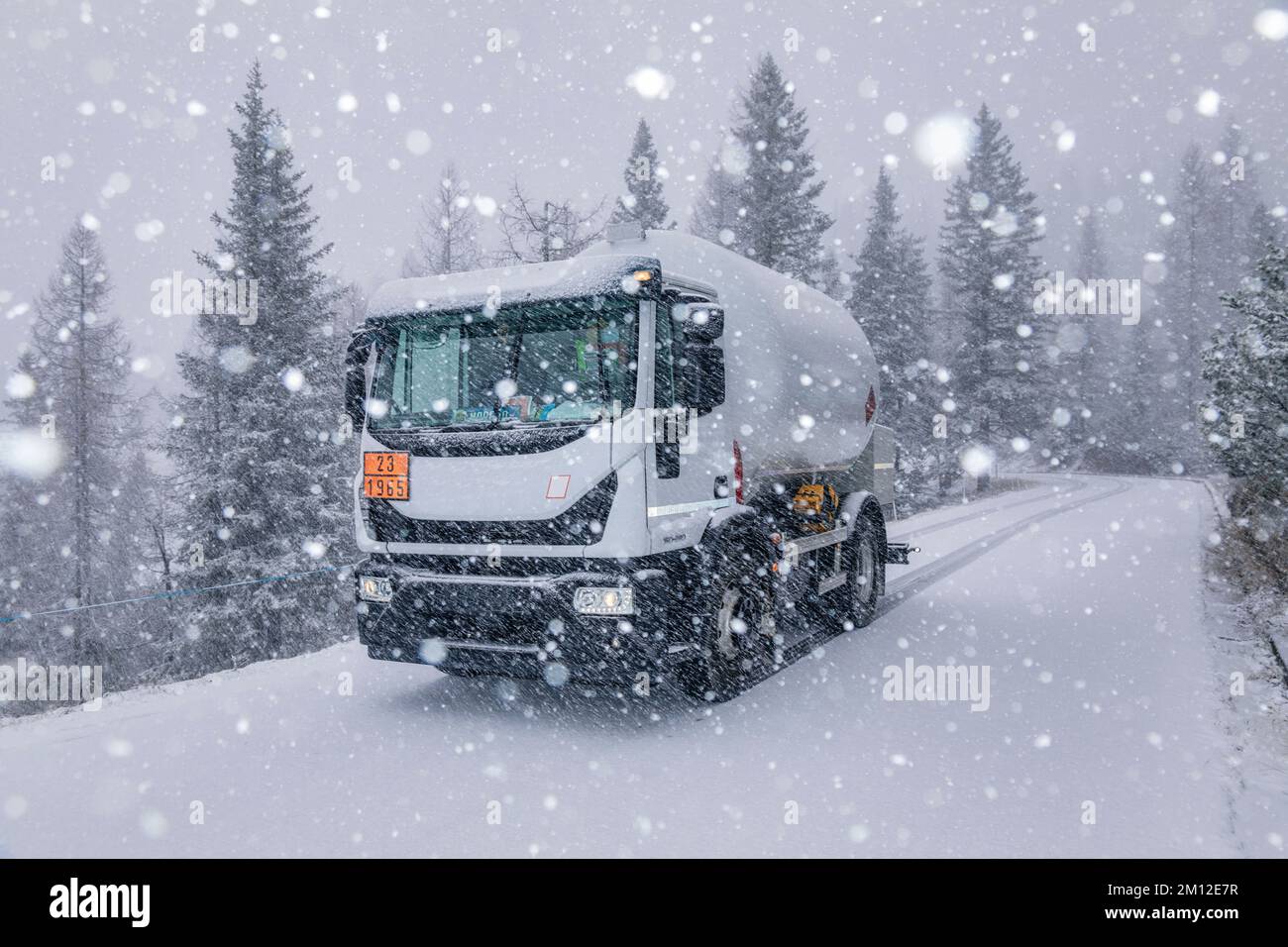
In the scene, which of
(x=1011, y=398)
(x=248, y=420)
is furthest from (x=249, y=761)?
(x=1011, y=398)

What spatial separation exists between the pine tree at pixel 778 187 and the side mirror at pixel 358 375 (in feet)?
72.6

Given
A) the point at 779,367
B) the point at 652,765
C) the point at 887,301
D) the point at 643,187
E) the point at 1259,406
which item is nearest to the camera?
the point at 652,765

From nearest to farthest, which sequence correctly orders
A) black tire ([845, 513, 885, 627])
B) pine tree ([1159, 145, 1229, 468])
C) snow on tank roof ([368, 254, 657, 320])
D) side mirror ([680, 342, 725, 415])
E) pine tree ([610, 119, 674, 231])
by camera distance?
snow on tank roof ([368, 254, 657, 320]), side mirror ([680, 342, 725, 415]), black tire ([845, 513, 885, 627]), pine tree ([610, 119, 674, 231]), pine tree ([1159, 145, 1229, 468])

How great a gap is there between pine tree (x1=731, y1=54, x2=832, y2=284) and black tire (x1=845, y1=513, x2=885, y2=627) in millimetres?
18393

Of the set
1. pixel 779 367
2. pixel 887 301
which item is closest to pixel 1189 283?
pixel 887 301

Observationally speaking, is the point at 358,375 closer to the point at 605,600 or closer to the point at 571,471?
the point at 571,471

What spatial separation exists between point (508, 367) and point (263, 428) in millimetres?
15626

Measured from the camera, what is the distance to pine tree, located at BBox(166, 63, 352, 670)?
1884 centimetres

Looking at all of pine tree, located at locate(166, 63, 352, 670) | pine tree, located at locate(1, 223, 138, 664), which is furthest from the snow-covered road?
pine tree, located at locate(1, 223, 138, 664)

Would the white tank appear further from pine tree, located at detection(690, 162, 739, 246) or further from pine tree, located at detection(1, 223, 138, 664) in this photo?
pine tree, located at detection(690, 162, 739, 246)

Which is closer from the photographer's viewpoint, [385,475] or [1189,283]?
[385,475]

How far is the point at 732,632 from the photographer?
6.41m

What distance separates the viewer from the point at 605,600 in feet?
17.4

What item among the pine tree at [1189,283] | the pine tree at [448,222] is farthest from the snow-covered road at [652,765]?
the pine tree at [1189,283]
